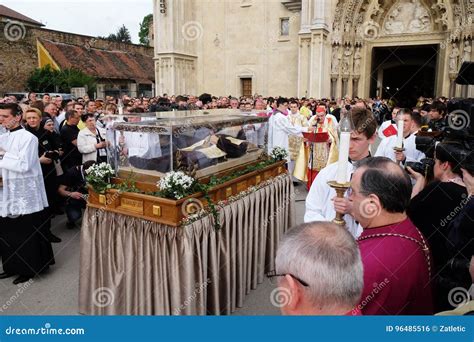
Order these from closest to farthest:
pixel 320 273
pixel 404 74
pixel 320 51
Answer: pixel 320 273 → pixel 320 51 → pixel 404 74

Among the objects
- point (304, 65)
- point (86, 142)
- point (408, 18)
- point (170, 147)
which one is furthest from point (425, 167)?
point (408, 18)

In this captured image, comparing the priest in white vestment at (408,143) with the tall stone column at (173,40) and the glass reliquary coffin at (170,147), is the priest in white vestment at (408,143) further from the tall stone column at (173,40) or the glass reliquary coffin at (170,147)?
the tall stone column at (173,40)

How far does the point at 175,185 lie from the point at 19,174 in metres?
2.38

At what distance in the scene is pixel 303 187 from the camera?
30.5ft

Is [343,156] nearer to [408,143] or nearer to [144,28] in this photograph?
[408,143]

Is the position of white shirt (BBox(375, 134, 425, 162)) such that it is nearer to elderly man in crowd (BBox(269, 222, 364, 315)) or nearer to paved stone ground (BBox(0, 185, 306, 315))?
paved stone ground (BBox(0, 185, 306, 315))

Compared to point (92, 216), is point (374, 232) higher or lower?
higher

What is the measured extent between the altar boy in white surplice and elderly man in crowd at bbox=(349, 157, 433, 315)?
3.86m

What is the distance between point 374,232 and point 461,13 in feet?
60.2

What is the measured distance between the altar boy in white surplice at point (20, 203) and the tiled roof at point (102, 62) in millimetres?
27560

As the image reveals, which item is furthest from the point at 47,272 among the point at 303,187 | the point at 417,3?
the point at 417,3

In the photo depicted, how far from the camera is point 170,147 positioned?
3.43m

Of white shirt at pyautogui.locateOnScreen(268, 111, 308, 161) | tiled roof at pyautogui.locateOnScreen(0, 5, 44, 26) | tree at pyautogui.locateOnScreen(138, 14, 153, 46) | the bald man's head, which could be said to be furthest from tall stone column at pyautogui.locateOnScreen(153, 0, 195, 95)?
tree at pyautogui.locateOnScreen(138, 14, 153, 46)

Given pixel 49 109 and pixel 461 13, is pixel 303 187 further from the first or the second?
pixel 461 13
